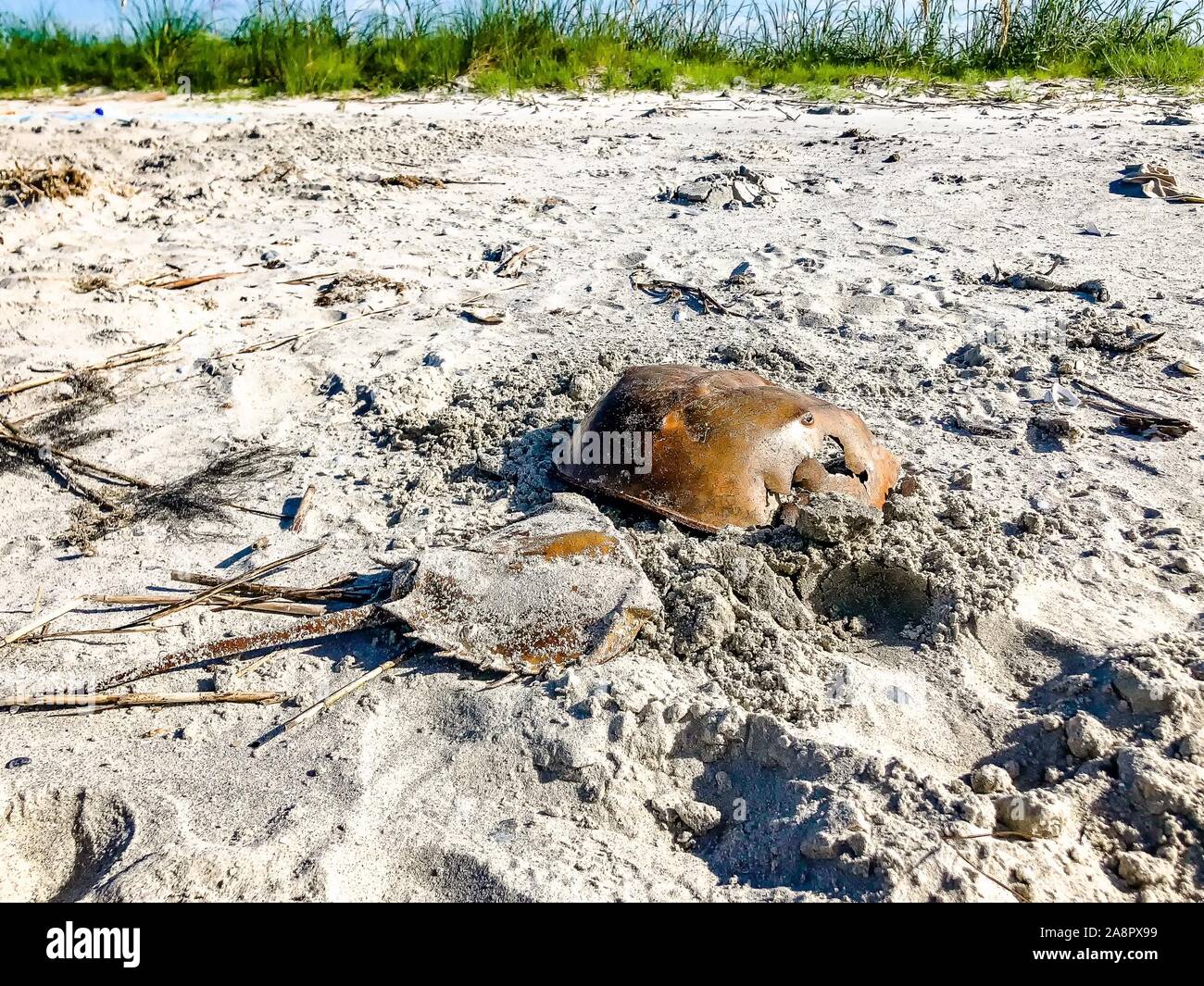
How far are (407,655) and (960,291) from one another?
3.10 m

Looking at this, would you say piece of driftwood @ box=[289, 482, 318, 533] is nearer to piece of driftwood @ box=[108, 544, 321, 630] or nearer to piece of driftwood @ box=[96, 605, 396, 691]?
piece of driftwood @ box=[108, 544, 321, 630]

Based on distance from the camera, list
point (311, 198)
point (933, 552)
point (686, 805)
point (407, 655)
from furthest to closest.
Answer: point (311, 198) < point (933, 552) < point (407, 655) < point (686, 805)

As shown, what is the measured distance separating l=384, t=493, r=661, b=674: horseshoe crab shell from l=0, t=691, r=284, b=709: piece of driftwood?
378 mm

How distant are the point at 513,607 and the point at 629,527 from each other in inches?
19.0

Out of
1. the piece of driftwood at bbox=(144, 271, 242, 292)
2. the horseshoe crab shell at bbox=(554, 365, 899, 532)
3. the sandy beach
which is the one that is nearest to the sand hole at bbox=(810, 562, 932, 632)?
the sandy beach

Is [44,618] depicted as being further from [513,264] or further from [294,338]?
[513,264]

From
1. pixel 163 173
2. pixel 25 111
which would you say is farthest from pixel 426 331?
pixel 25 111

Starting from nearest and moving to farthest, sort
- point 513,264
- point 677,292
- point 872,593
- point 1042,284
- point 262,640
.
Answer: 1. point 262,640
2. point 872,593
3. point 1042,284
4. point 677,292
5. point 513,264

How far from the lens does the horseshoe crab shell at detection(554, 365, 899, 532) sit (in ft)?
7.76

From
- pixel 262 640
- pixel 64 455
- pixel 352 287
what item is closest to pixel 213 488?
pixel 64 455

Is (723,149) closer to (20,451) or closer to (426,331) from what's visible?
(426,331)

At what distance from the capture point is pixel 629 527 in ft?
8.05

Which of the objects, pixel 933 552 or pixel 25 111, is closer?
pixel 933 552

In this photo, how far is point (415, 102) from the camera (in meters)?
7.10
